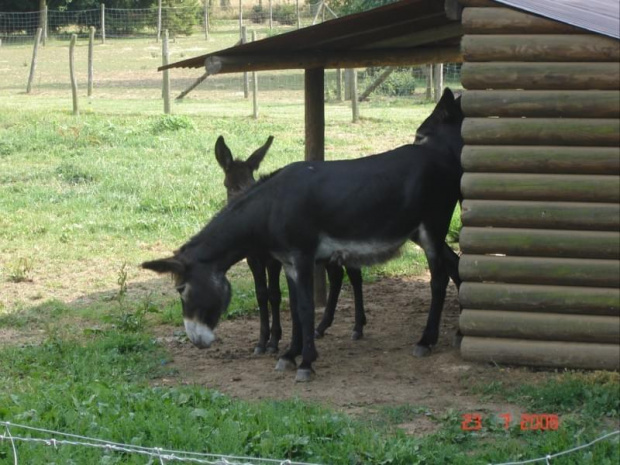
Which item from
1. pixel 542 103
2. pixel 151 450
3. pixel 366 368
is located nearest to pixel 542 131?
pixel 542 103

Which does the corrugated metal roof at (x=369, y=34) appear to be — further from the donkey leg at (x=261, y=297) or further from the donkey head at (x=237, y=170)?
the donkey leg at (x=261, y=297)

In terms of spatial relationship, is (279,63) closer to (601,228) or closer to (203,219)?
(601,228)

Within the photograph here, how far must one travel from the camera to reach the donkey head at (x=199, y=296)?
24.6 ft

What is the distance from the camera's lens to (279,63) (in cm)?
872

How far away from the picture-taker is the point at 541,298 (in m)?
6.79

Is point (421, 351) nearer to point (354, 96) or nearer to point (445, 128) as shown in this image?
point (445, 128)

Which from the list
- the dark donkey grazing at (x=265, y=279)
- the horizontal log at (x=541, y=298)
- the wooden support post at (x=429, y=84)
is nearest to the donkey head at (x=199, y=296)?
the dark donkey grazing at (x=265, y=279)

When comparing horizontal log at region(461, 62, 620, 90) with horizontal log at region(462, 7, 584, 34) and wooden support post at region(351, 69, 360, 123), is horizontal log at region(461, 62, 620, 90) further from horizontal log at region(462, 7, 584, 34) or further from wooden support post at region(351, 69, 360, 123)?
wooden support post at region(351, 69, 360, 123)

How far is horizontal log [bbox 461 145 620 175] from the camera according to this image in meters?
6.68

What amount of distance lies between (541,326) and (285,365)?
203 cm

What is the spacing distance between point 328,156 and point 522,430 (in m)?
11.9

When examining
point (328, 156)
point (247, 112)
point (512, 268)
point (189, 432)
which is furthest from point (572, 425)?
point (247, 112)

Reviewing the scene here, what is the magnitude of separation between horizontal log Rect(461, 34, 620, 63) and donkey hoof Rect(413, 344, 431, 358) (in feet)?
7.65

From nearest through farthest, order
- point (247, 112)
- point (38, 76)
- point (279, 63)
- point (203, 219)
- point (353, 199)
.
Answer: point (353, 199) → point (279, 63) → point (203, 219) → point (247, 112) → point (38, 76)
